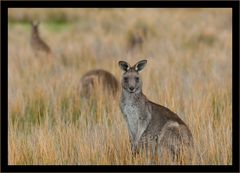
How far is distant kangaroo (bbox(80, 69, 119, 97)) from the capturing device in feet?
25.6

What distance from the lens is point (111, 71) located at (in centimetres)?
954

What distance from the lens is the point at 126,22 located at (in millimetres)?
17344

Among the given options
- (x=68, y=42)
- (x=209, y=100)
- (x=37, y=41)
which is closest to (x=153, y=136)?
(x=209, y=100)

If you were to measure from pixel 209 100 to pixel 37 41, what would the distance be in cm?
525

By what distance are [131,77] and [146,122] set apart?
0.41 metres

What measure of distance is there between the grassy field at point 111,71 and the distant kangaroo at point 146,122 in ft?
0.45

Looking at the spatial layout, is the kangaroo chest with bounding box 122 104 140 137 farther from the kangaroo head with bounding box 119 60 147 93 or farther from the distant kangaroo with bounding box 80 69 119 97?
the distant kangaroo with bounding box 80 69 119 97

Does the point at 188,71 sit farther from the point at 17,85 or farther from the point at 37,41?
the point at 37,41

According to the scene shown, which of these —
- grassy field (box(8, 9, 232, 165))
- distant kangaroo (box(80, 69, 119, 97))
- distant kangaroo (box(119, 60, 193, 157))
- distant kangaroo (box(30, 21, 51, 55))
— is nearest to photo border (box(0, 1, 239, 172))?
grassy field (box(8, 9, 232, 165))

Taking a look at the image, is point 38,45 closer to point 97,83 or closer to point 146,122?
point 97,83

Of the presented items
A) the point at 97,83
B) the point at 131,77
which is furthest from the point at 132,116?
the point at 97,83

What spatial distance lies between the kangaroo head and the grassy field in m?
0.48

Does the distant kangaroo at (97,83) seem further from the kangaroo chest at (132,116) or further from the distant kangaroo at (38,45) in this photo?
the distant kangaroo at (38,45)

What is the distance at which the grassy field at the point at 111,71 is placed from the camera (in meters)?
5.48
